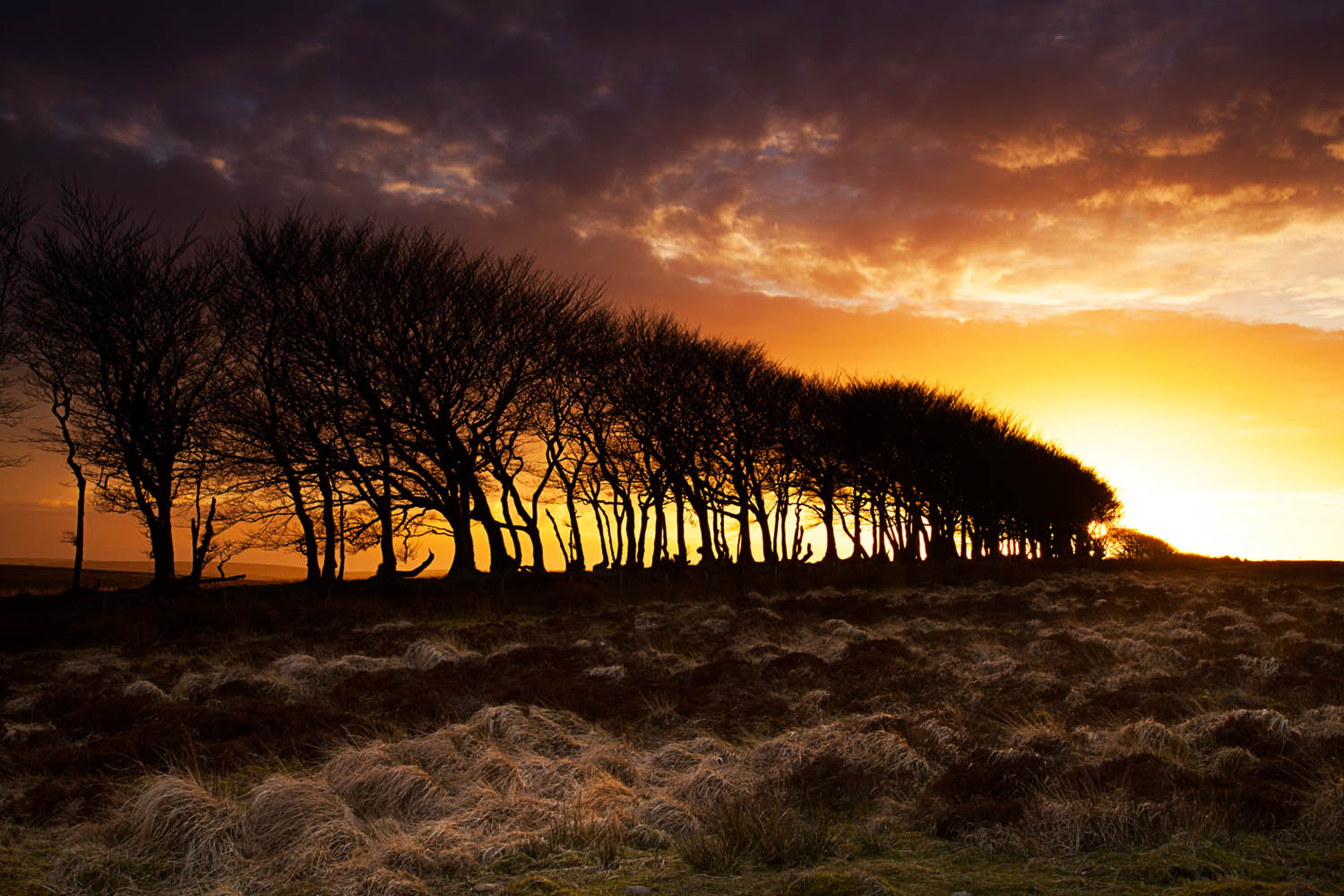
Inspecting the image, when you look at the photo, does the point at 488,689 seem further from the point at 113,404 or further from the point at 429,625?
the point at 113,404

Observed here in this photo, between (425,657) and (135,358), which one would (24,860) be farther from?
(135,358)

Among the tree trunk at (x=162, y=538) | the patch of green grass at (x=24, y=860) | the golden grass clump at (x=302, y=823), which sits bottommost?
the patch of green grass at (x=24, y=860)

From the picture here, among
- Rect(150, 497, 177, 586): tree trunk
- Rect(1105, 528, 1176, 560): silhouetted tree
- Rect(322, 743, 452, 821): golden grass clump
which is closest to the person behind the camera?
Rect(322, 743, 452, 821): golden grass clump

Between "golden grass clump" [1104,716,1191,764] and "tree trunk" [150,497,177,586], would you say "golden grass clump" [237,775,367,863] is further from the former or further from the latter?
"tree trunk" [150,497,177,586]

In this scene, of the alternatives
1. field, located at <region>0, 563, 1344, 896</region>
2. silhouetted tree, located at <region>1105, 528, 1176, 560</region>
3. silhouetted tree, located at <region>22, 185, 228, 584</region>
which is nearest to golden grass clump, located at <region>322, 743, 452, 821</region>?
field, located at <region>0, 563, 1344, 896</region>

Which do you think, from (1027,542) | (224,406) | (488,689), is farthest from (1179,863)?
(1027,542)

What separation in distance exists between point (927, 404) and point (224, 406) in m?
43.4

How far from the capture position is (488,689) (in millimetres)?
14703

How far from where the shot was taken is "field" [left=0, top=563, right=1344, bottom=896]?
7.02 metres

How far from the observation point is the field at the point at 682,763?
7.02 metres

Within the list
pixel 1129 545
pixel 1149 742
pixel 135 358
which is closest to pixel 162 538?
pixel 135 358

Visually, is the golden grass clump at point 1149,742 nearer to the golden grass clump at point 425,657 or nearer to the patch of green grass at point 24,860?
the patch of green grass at point 24,860

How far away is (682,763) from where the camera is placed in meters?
10.2

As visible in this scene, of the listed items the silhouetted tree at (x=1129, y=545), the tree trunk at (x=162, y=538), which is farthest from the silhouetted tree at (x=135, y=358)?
the silhouetted tree at (x=1129, y=545)
